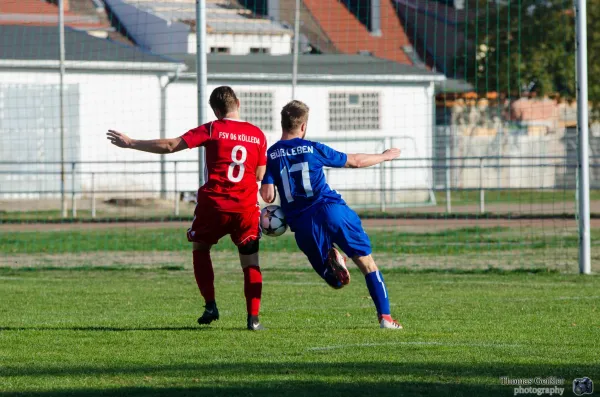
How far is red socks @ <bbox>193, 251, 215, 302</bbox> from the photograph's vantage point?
8875mm

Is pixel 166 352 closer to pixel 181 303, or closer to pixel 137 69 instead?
pixel 181 303

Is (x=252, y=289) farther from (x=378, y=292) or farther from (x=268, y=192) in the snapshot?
(x=378, y=292)

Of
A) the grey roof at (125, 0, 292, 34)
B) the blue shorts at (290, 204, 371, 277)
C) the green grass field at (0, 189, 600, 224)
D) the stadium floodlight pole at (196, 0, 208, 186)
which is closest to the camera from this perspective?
the blue shorts at (290, 204, 371, 277)

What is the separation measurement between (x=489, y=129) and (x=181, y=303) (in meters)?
35.6

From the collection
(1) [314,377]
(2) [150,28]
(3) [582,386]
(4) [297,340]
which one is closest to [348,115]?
(2) [150,28]

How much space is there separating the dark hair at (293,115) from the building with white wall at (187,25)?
7.40m

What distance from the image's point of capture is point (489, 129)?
1785 inches

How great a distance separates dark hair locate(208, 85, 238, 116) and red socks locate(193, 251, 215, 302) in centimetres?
121

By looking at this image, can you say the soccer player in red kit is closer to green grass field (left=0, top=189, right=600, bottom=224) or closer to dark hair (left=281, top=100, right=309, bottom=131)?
dark hair (left=281, top=100, right=309, bottom=131)

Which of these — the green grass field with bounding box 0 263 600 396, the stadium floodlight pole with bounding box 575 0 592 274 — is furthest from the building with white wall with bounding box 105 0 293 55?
the green grass field with bounding box 0 263 600 396

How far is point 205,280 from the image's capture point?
8.90 metres

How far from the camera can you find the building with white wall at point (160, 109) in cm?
2805

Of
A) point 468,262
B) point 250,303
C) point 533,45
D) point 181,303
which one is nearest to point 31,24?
point 468,262

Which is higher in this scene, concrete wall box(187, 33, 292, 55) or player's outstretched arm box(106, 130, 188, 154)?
concrete wall box(187, 33, 292, 55)
